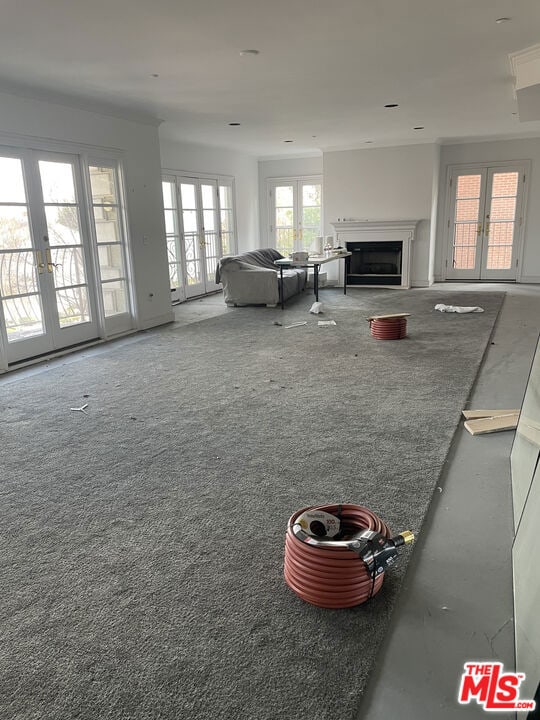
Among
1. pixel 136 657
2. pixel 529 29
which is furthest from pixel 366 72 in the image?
pixel 136 657

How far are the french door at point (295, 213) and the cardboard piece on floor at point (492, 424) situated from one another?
778 centimetres

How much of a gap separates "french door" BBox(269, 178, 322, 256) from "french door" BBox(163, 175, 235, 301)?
4.14 feet

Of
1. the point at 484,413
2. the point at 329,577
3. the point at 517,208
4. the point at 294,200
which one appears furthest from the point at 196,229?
the point at 329,577

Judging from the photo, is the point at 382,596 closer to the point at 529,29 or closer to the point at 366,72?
the point at 529,29

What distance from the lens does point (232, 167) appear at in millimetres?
10164

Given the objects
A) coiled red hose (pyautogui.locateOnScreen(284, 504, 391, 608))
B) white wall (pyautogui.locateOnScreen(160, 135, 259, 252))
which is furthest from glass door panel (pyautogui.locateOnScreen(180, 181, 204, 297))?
coiled red hose (pyautogui.locateOnScreen(284, 504, 391, 608))

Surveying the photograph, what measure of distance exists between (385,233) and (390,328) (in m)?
4.50

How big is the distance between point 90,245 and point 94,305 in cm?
68

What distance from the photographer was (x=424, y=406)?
3.76 m

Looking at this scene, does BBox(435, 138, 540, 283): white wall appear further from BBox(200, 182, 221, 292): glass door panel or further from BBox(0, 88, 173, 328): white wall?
BBox(0, 88, 173, 328): white wall

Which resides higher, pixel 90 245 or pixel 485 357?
pixel 90 245

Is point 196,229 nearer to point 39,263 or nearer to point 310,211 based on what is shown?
point 310,211

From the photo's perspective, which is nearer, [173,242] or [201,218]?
[173,242]

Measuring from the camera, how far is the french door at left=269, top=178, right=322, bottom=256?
10828 millimetres
